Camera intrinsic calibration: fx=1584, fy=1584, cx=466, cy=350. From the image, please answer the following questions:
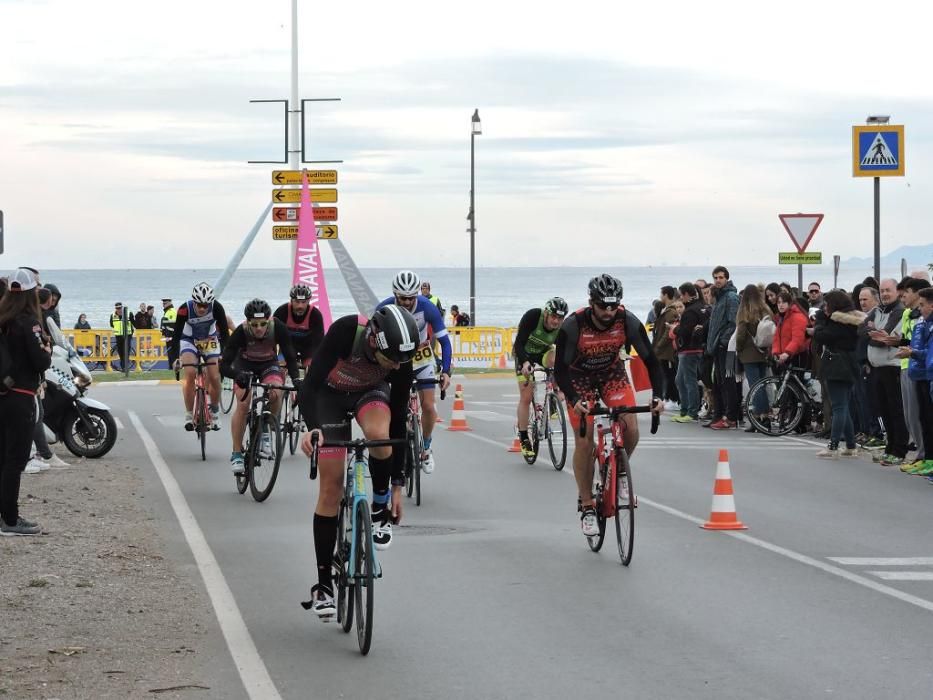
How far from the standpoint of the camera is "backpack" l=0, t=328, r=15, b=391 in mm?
11430

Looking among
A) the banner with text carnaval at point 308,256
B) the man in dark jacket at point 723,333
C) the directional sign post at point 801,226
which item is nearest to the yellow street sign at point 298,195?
the banner with text carnaval at point 308,256

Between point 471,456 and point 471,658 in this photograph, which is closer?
point 471,658

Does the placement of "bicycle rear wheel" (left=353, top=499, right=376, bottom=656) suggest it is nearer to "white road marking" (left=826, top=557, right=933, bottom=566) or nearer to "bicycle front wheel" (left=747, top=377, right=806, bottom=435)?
"white road marking" (left=826, top=557, right=933, bottom=566)

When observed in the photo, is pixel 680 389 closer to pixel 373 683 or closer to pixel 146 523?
pixel 146 523

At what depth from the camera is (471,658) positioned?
7887 mm

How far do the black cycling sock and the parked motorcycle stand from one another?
9.66 metres

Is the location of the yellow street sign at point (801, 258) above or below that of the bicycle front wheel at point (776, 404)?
above

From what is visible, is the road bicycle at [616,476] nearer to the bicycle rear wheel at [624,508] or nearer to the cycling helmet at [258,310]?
the bicycle rear wheel at [624,508]

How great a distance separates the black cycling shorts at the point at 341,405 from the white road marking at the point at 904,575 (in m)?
3.75

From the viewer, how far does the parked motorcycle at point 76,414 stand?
17.6m

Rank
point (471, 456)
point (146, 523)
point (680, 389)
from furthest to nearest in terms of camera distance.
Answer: point (680, 389) < point (471, 456) < point (146, 523)

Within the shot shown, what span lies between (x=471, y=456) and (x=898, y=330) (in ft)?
16.5

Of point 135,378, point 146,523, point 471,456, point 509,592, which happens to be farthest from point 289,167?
point 509,592

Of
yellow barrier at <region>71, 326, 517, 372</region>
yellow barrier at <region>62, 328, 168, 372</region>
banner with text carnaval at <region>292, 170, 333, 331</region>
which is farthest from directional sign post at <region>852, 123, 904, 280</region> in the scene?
yellow barrier at <region>62, 328, 168, 372</region>
